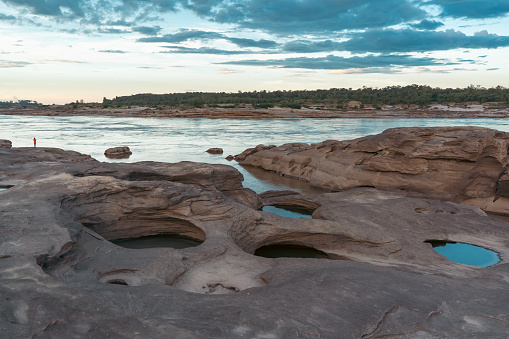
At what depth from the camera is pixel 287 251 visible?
14.0m

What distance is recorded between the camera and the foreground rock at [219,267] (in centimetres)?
638

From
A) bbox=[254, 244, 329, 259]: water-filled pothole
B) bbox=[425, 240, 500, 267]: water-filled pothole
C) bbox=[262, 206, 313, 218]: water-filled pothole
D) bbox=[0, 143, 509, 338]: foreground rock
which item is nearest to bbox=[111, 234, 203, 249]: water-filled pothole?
bbox=[0, 143, 509, 338]: foreground rock

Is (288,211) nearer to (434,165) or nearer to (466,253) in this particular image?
(466,253)

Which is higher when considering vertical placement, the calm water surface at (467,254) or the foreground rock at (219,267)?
the foreground rock at (219,267)

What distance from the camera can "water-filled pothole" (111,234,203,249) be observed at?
1442cm

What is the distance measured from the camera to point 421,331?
6.68 metres

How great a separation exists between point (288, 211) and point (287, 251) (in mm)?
5505

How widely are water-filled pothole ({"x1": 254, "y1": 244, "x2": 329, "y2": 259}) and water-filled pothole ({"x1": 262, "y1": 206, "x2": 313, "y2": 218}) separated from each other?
15.1 ft

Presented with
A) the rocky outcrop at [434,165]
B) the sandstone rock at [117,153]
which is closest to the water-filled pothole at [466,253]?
the rocky outcrop at [434,165]

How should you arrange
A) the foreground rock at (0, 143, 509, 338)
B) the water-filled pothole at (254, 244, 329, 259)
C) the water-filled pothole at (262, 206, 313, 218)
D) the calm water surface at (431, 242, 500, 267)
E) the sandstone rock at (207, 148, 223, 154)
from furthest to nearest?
1. the sandstone rock at (207, 148, 223, 154)
2. the water-filled pothole at (262, 206, 313, 218)
3. the water-filled pothole at (254, 244, 329, 259)
4. the calm water surface at (431, 242, 500, 267)
5. the foreground rock at (0, 143, 509, 338)

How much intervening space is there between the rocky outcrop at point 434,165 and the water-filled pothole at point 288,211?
496 cm

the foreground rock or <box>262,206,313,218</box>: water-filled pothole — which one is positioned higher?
the foreground rock

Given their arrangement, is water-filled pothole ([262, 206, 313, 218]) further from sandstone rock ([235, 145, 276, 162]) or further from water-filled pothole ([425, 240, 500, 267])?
sandstone rock ([235, 145, 276, 162])

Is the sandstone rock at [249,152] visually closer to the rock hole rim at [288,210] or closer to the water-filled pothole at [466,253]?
the rock hole rim at [288,210]
